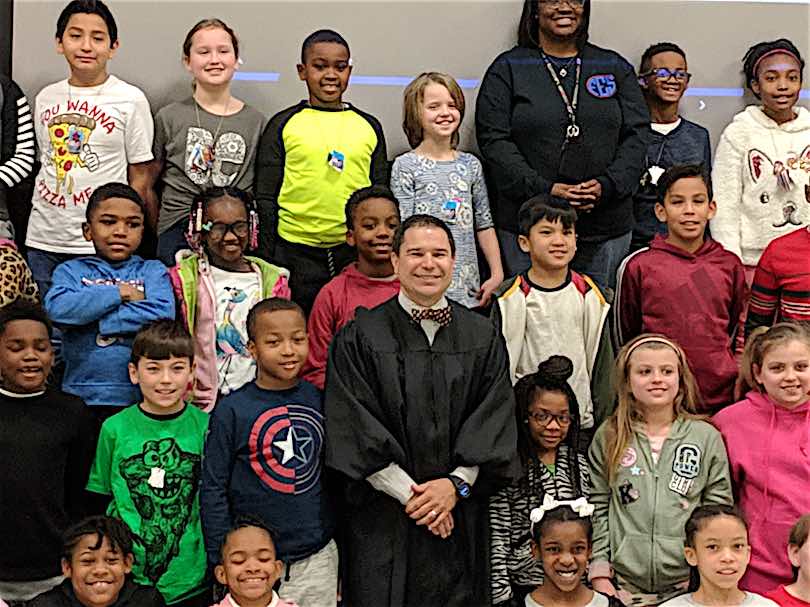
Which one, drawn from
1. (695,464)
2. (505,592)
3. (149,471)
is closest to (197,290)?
(149,471)

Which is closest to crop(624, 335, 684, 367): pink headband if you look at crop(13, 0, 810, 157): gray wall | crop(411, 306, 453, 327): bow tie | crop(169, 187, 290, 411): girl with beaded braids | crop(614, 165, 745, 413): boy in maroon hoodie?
crop(614, 165, 745, 413): boy in maroon hoodie

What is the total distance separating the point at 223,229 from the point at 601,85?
163 cm

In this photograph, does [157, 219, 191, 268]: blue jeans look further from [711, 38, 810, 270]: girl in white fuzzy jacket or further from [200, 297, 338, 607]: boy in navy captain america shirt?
[711, 38, 810, 270]: girl in white fuzzy jacket

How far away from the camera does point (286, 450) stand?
3.55 meters

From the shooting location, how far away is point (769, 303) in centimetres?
434

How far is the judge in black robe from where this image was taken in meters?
3.52

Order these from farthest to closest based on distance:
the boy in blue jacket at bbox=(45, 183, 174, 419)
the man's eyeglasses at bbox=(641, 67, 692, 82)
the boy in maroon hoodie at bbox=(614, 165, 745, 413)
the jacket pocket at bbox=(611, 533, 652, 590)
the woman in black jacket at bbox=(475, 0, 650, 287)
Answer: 1. the man's eyeglasses at bbox=(641, 67, 692, 82)
2. the woman in black jacket at bbox=(475, 0, 650, 287)
3. the boy in maroon hoodie at bbox=(614, 165, 745, 413)
4. the boy in blue jacket at bbox=(45, 183, 174, 419)
5. the jacket pocket at bbox=(611, 533, 652, 590)

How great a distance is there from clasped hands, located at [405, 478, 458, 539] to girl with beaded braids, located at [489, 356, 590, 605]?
31 cm

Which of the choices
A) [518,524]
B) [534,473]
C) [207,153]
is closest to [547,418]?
[534,473]

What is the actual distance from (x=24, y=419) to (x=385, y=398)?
1.08 metres

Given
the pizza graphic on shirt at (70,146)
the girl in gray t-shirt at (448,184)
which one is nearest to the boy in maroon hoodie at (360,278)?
the girl in gray t-shirt at (448,184)

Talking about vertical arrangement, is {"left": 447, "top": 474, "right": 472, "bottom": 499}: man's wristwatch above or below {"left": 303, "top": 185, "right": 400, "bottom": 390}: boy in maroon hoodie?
below

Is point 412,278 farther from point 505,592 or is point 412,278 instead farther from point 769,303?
point 769,303

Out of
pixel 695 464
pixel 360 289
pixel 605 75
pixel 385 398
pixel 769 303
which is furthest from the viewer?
pixel 605 75
